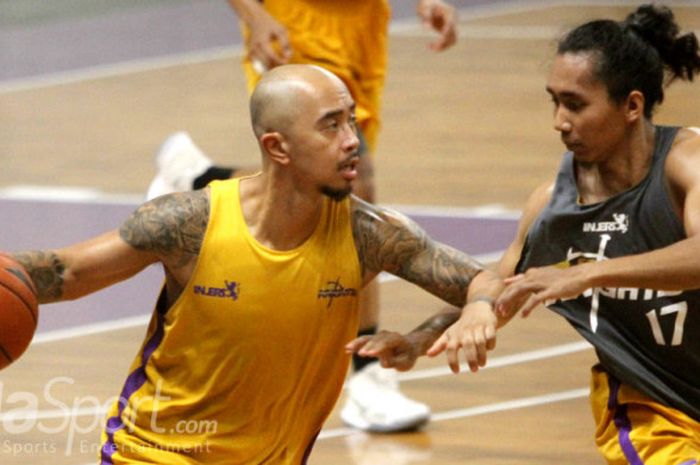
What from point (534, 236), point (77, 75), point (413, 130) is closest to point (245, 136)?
point (413, 130)

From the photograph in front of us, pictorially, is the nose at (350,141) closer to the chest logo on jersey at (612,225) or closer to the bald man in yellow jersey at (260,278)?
the bald man in yellow jersey at (260,278)

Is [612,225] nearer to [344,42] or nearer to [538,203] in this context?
[538,203]

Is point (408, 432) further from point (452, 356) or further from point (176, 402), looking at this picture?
point (452, 356)

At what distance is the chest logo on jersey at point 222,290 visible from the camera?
14.5 feet

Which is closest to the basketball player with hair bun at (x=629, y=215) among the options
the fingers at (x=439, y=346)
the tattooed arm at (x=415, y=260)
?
the tattooed arm at (x=415, y=260)

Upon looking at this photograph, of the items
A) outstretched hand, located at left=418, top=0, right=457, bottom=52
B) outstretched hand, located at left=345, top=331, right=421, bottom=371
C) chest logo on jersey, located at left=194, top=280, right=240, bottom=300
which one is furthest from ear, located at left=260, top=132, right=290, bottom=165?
outstretched hand, located at left=418, top=0, right=457, bottom=52

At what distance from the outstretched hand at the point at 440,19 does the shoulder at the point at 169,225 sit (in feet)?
7.18

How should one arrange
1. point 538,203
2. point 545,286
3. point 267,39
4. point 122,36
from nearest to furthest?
point 545,286
point 538,203
point 267,39
point 122,36

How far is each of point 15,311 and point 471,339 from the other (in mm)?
1128

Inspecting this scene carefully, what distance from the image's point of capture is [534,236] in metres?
4.65

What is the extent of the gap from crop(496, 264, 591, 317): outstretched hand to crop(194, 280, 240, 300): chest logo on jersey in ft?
2.52

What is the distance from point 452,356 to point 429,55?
1028 cm

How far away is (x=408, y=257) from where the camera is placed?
454cm

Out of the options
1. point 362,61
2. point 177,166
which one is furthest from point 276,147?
point 177,166
